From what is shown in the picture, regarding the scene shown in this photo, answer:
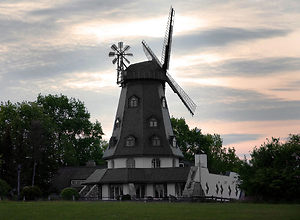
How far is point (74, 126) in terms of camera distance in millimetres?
80688

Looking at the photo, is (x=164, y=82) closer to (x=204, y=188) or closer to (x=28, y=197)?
(x=204, y=188)

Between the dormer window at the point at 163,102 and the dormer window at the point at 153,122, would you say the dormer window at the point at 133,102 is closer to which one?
the dormer window at the point at 153,122

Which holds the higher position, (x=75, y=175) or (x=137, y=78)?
(x=137, y=78)

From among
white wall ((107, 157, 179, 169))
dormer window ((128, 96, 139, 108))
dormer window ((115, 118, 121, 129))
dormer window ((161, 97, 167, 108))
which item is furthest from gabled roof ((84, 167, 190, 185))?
dormer window ((161, 97, 167, 108))

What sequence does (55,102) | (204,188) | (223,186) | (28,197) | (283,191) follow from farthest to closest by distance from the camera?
(55,102) → (223,186) → (204,188) → (28,197) → (283,191)

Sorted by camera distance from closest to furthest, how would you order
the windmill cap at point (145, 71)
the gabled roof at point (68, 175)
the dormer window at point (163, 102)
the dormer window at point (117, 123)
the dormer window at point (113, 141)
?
the dormer window at point (113, 141) < the dormer window at point (117, 123) < the windmill cap at point (145, 71) < the dormer window at point (163, 102) < the gabled roof at point (68, 175)

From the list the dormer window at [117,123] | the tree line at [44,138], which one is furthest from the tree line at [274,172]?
the tree line at [44,138]

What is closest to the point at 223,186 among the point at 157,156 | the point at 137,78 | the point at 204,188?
the point at 204,188

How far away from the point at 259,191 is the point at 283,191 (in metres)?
2.18

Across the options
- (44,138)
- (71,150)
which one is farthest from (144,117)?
(71,150)

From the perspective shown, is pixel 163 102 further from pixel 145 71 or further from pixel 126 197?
pixel 126 197

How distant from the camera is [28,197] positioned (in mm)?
51719

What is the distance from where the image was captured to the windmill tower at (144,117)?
5731cm

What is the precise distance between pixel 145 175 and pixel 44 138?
17517 millimetres
